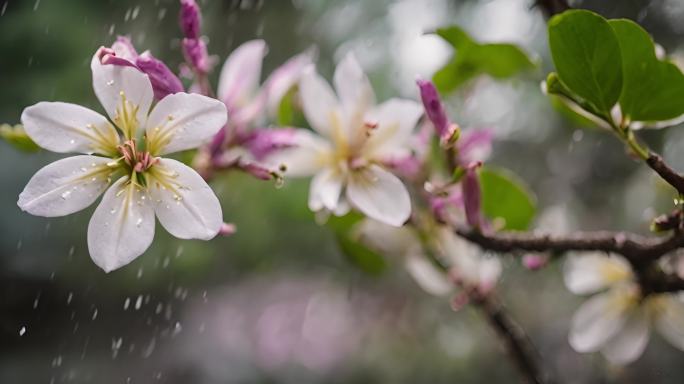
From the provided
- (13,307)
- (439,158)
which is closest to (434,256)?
(439,158)

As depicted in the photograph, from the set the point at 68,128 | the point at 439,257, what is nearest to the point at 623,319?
the point at 439,257

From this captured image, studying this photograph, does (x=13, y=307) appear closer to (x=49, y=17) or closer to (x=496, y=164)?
(x=49, y=17)

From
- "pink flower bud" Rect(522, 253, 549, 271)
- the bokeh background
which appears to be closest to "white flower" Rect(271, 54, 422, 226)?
"pink flower bud" Rect(522, 253, 549, 271)

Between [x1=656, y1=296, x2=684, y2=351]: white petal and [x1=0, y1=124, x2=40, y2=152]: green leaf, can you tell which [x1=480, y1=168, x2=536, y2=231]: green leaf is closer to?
[x1=656, y1=296, x2=684, y2=351]: white petal

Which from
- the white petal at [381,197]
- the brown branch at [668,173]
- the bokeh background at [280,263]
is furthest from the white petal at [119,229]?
the bokeh background at [280,263]

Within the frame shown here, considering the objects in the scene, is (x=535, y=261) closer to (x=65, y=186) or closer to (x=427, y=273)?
(x=427, y=273)
